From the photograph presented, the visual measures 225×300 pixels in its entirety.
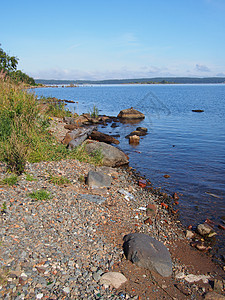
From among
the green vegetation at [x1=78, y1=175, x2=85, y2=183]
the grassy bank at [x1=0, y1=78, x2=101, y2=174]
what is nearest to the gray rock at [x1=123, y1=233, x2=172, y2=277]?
the green vegetation at [x1=78, y1=175, x2=85, y2=183]

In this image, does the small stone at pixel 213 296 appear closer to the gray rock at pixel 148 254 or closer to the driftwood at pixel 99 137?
the gray rock at pixel 148 254

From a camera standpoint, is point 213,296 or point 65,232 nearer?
point 213,296

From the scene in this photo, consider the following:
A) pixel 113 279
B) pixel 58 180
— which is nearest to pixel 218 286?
pixel 113 279

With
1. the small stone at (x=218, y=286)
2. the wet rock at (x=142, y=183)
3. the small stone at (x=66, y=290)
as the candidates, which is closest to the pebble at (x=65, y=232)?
the small stone at (x=66, y=290)

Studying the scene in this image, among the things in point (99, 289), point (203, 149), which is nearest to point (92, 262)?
point (99, 289)

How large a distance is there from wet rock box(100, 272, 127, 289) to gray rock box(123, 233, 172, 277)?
63 centimetres

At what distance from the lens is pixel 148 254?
18.4 feet

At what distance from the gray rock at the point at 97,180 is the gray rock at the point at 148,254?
3.17 meters

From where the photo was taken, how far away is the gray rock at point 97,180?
8.97 metres

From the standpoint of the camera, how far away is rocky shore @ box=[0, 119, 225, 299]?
4473 millimetres

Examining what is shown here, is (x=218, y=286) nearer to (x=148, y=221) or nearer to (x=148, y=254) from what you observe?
(x=148, y=254)

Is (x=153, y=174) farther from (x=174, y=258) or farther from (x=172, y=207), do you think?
(x=174, y=258)

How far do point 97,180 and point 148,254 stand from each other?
401cm

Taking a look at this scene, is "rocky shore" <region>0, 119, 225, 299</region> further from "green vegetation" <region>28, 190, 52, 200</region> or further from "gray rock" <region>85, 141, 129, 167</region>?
"gray rock" <region>85, 141, 129, 167</region>
